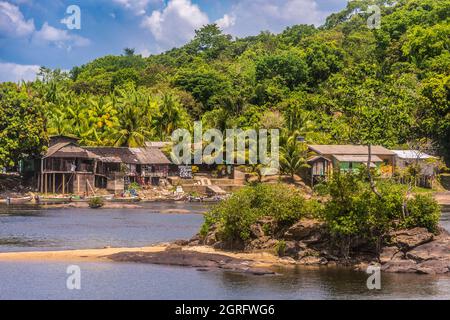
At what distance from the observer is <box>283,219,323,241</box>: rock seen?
1499 inches

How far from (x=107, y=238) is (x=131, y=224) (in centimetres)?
991

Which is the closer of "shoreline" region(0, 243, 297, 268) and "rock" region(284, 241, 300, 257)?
"shoreline" region(0, 243, 297, 268)

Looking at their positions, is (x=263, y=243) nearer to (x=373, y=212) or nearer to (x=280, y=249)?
(x=280, y=249)

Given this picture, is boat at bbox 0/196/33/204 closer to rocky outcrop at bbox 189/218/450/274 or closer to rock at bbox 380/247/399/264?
rocky outcrop at bbox 189/218/450/274

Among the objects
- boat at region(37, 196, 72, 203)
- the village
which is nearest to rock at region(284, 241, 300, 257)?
the village

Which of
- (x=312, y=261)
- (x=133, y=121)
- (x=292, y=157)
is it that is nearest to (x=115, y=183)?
(x=133, y=121)

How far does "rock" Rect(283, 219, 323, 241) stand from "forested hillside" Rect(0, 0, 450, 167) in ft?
69.7

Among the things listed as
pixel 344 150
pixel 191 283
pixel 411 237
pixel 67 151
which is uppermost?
pixel 344 150

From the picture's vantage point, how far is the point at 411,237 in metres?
36.7

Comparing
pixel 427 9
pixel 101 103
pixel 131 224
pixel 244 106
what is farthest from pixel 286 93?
pixel 131 224

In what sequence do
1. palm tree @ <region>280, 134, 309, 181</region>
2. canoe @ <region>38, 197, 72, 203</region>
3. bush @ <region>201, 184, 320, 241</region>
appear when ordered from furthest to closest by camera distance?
palm tree @ <region>280, 134, 309, 181</region>, canoe @ <region>38, 197, 72, 203</region>, bush @ <region>201, 184, 320, 241</region>

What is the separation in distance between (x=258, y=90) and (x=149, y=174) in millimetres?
26437

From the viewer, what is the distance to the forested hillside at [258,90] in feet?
270

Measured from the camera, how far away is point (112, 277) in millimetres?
34719
